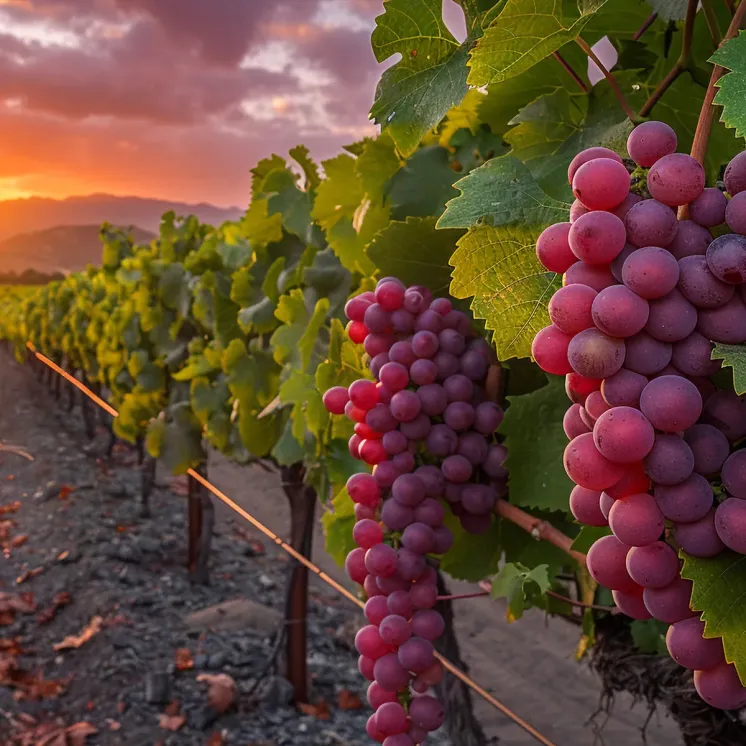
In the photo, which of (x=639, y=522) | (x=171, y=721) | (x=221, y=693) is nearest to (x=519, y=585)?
(x=639, y=522)

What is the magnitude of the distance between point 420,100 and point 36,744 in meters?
4.84

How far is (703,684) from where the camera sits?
628 mm

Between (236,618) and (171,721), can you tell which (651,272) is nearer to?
(171,721)

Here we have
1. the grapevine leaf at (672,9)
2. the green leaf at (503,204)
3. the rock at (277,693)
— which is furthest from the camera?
the rock at (277,693)

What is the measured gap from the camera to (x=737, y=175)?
58cm

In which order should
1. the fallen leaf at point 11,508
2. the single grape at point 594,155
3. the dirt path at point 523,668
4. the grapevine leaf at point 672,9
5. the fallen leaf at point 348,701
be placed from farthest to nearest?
the fallen leaf at point 11,508
the fallen leaf at point 348,701
the dirt path at point 523,668
the grapevine leaf at point 672,9
the single grape at point 594,155

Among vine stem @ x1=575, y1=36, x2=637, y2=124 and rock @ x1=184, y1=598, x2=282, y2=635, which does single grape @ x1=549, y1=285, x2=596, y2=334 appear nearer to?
vine stem @ x1=575, y1=36, x2=637, y2=124

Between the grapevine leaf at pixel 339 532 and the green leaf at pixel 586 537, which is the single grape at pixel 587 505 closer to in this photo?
the green leaf at pixel 586 537

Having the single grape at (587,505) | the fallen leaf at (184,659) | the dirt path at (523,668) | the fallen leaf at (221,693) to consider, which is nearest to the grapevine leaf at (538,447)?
the single grape at (587,505)

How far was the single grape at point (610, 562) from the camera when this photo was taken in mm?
644

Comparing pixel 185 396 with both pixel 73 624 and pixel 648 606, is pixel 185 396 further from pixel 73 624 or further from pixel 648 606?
pixel 648 606

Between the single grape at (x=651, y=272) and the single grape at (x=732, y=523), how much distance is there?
16 cm

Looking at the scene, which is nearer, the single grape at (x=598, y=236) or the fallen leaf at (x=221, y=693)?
the single grape at (x=598, y=236)

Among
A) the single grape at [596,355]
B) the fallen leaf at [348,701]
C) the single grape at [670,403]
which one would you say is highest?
the single grape at [596,355]
